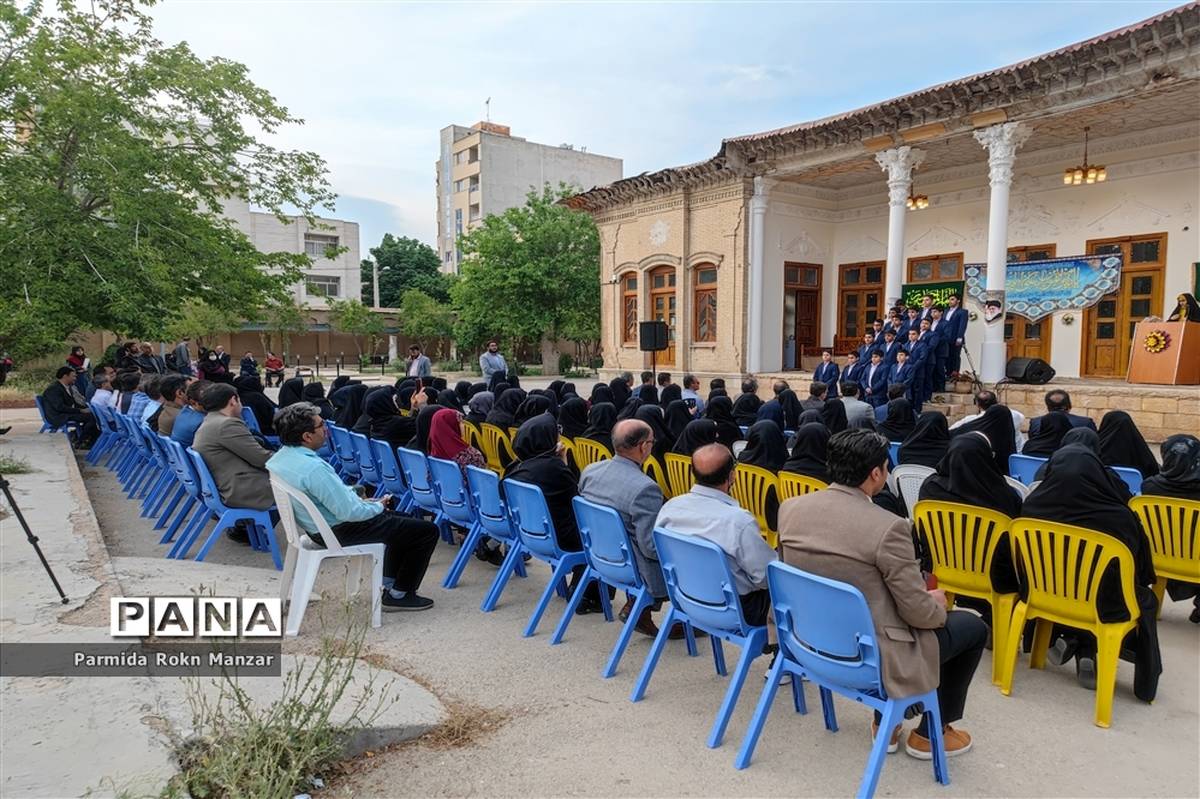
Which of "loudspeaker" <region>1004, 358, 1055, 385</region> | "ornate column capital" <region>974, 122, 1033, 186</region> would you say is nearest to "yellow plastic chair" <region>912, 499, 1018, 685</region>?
"loudspeaker" <region>1004, 358, 1055, 385</region>

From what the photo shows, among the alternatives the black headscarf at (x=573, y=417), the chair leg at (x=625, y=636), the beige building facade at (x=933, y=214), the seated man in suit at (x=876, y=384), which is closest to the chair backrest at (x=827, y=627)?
the chair leg at (x=625, y=636)

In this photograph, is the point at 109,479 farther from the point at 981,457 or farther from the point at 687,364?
the point at 687,364

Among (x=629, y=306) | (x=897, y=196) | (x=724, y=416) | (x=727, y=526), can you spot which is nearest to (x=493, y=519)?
(x=727, y=526)

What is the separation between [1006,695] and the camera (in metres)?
3.25

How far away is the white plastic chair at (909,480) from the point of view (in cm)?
473

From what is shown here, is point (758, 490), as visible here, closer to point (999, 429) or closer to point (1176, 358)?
point (999, 429)

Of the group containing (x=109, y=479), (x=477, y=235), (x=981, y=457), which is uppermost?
(x=477, y=235)

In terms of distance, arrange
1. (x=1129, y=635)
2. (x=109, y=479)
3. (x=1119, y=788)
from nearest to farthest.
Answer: (x=1119, y=788)
(x=1129, y=635)
(x=109, y=479)

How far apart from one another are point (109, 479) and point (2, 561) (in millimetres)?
4380

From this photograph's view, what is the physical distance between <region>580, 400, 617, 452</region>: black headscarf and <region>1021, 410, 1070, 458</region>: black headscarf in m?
3.29

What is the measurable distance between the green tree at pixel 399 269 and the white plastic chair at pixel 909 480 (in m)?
49.9

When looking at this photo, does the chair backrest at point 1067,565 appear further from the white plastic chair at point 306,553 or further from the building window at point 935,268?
the building window at point 935,268

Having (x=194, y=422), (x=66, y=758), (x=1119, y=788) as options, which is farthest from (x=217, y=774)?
(x=194, y=422)

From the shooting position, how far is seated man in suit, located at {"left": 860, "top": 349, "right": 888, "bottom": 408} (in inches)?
455
